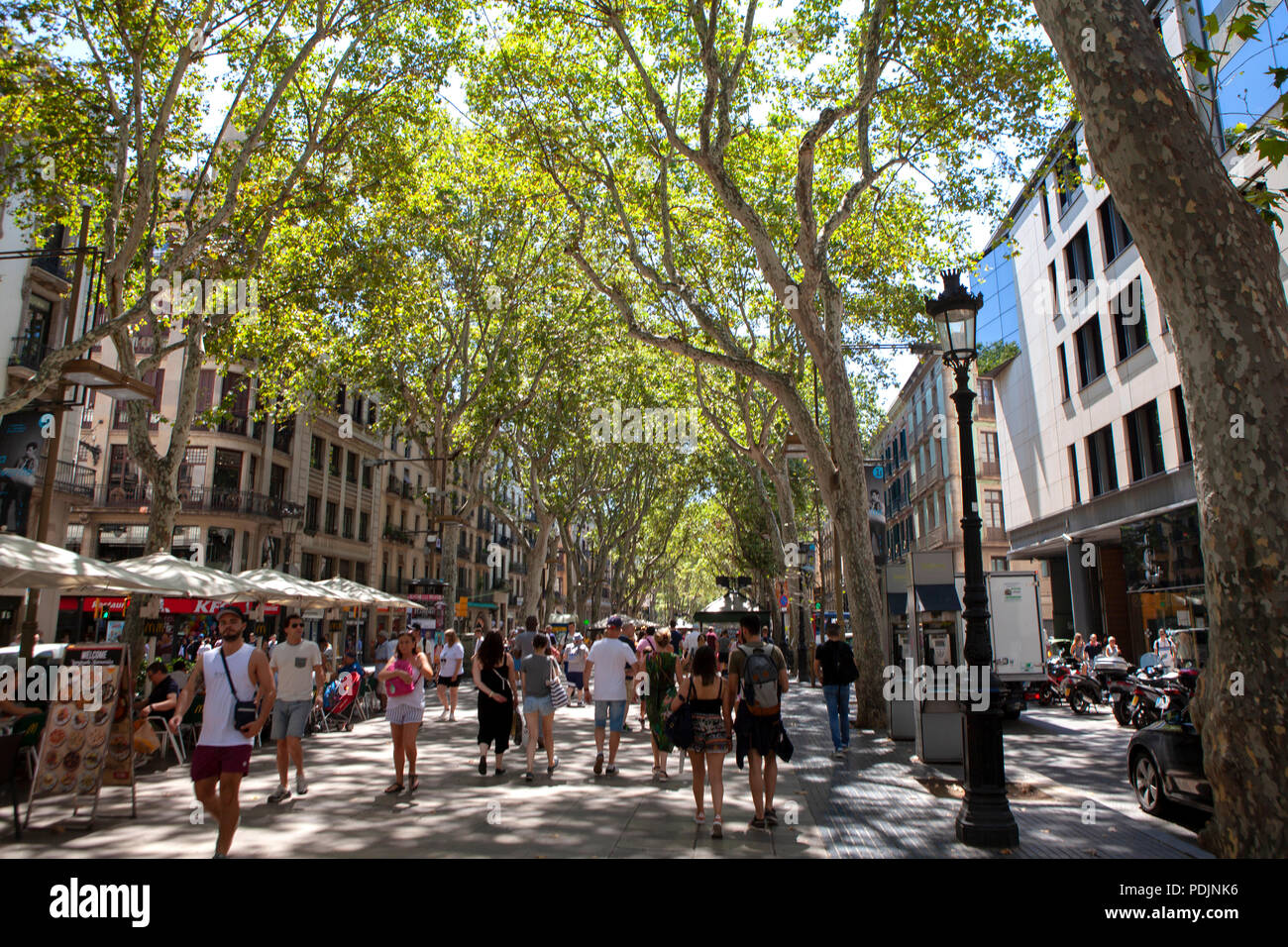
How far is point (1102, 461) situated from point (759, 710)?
21.6m

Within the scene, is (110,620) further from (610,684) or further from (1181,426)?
(1181,426)

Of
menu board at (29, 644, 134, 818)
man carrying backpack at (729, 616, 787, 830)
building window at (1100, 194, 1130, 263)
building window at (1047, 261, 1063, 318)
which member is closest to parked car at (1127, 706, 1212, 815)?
man carrying backpack at (729, 616, 787, 830)

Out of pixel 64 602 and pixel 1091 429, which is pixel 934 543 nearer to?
pixel 1091 429

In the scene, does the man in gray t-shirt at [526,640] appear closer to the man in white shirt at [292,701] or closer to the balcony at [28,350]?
the man in white shirt at [292,701]

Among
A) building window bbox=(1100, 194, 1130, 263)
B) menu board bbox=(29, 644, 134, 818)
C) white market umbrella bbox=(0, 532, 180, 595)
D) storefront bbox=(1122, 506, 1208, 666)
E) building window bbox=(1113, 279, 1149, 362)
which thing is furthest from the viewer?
building window bbox=(1100, 194, 1130, 263)

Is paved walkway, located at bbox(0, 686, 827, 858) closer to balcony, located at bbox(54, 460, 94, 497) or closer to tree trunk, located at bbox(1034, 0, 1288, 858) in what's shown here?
tree trunk, located at bbox(1034, 0, 1288, 858)

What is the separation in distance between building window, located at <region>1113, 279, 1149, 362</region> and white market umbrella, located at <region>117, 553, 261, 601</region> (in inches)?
863

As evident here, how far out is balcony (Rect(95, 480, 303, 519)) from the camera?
3028 cm

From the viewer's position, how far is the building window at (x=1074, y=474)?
25.5m

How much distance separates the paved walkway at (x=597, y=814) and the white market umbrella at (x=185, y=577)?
7.73 ft

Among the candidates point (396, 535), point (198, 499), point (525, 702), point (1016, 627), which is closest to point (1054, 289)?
point (1016, 627)

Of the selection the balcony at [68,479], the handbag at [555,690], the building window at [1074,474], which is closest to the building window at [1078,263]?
the building window at [1074,474]
